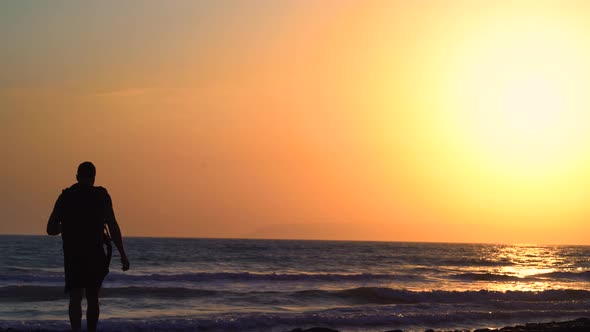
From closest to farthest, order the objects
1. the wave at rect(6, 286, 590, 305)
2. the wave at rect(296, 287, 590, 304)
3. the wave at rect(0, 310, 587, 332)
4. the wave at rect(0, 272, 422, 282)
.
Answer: the wave at rect(0, 310, 587, 332) → the wave at rect(6, 286, 590, 305) → the wave at rect(296, 287, 590, 304) → the wave at rect(0, 272, 422, 282)

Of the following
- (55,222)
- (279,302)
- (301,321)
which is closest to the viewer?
(55,222)

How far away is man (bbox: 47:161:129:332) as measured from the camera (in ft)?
23.6

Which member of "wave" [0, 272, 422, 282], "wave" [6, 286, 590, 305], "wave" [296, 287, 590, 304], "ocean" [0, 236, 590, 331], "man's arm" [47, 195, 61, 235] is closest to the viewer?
"man's arm" [47, 195, 61, 235]

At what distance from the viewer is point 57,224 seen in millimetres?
7207

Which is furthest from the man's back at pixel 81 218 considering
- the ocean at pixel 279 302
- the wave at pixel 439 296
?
the wave at pixel 439 296

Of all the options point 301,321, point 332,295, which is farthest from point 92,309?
point 332,295

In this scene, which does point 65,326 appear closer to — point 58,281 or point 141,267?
point 58,281

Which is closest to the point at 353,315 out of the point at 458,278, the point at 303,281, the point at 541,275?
the point at 303,281

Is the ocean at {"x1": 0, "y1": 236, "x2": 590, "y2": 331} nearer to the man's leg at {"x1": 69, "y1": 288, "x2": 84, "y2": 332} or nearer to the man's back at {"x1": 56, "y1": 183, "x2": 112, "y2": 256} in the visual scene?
the man's leg at {"x1": 69, "y1": 288, "x2": 84, "y2": 332}

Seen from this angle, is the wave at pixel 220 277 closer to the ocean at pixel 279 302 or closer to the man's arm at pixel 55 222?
the ocean at pixel 279 302

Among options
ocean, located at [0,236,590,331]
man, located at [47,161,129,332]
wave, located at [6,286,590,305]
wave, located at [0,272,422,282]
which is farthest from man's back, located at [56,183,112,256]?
wave, located at [0,272,422,282]

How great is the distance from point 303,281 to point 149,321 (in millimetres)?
15050

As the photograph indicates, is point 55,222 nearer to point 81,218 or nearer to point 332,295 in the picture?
point 81,218

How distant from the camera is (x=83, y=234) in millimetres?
7250
